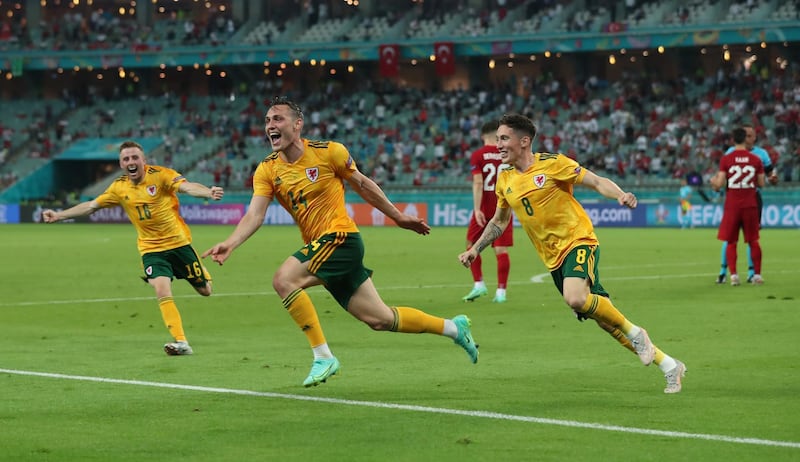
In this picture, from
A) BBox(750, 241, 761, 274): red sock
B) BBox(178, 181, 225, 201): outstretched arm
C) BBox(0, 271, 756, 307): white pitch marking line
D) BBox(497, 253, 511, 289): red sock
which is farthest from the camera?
BBox(750, 241, 761, 274): red sock

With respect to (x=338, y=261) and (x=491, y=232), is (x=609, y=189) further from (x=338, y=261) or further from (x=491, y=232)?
(x=338, y=261)

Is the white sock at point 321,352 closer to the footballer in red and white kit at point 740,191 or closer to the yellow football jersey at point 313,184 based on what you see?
the yellow football jersey at point 313,184

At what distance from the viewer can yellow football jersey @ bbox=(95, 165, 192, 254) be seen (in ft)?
44.5

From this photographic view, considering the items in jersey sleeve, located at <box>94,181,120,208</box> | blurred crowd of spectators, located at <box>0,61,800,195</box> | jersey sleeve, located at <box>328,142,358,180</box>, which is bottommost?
blurred crowd of spectators, located at <box>0,61,800,195</box>

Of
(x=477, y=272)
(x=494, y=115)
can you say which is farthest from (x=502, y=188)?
(x=494, y=115)

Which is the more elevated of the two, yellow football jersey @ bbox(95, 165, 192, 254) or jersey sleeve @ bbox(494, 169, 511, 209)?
jersey sleeve @ bbox(494, 169, 511, 209)

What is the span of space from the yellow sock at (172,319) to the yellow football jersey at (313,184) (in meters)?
3.01

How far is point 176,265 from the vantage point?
13688 millimetres

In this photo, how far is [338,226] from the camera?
33.1ft

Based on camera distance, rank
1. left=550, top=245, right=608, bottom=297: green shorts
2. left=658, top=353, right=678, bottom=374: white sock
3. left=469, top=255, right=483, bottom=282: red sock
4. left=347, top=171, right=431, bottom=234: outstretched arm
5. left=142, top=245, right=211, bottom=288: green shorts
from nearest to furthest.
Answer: left=658, top=353, right=678, bottom=374: white sock < left=550, top=245, right=608, bottom=297: green shorts < left=347, top=171, right=431, bottom=234: outstretched arm < left=142, top=245, right=211, bottom=288: green shorts < left=469, top=255, right=483, bottom=282: red sock

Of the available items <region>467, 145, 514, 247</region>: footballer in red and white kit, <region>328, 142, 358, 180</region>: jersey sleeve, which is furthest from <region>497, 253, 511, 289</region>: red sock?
<region>328, 142, 358, 180</region>: jersey sleeve

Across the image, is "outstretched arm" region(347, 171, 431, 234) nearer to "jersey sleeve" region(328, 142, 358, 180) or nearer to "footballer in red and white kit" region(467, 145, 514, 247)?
"jersey sleeve" region(328, 142, 358, 180)

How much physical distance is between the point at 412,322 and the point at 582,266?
135cm

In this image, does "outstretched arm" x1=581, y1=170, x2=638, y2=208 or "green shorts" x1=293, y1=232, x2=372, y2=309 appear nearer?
"outstretched arm" x1=581, y1=170, x2=638, y2=208
